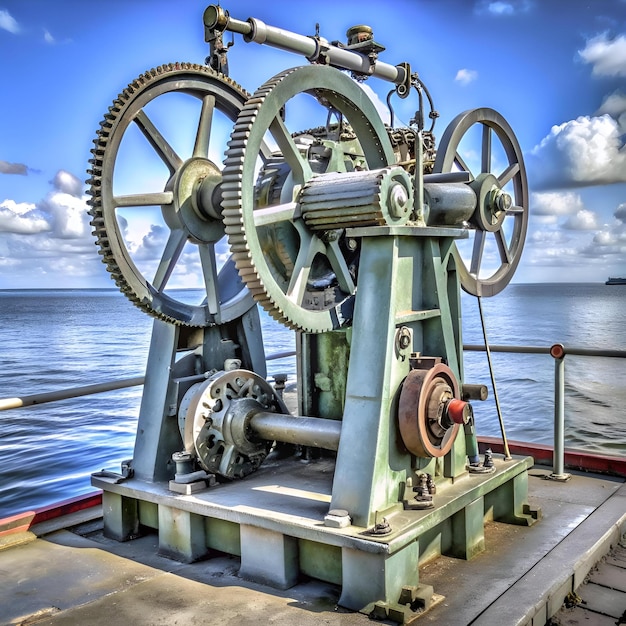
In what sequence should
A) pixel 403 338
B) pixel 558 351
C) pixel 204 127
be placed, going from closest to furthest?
pixel 403 338 < pixel 204 127 < pixel 558 351

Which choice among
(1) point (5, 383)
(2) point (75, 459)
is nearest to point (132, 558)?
(2) point (75, 459)

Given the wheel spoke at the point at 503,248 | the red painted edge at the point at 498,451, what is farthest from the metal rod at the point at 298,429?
the wheel spoke at the point at 503,248

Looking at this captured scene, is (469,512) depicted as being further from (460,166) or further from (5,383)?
(5,383)

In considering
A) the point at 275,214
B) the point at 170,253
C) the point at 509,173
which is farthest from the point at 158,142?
the point at 509,173

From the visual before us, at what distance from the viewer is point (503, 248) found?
4.54m

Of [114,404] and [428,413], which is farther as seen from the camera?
[114,404]

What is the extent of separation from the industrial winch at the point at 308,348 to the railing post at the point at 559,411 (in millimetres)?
653

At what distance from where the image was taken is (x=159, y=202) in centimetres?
342

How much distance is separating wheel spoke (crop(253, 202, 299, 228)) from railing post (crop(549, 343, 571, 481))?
1.87 m

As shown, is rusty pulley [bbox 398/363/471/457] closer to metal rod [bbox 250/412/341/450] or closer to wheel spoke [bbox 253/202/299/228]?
metal rod [bbox 250/412/341/450]

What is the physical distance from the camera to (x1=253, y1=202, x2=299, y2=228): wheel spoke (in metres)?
3.01

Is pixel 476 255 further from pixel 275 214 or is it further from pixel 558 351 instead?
pixel 275 214

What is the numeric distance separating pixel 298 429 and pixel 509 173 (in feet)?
7.53

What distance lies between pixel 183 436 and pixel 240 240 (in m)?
1.08
